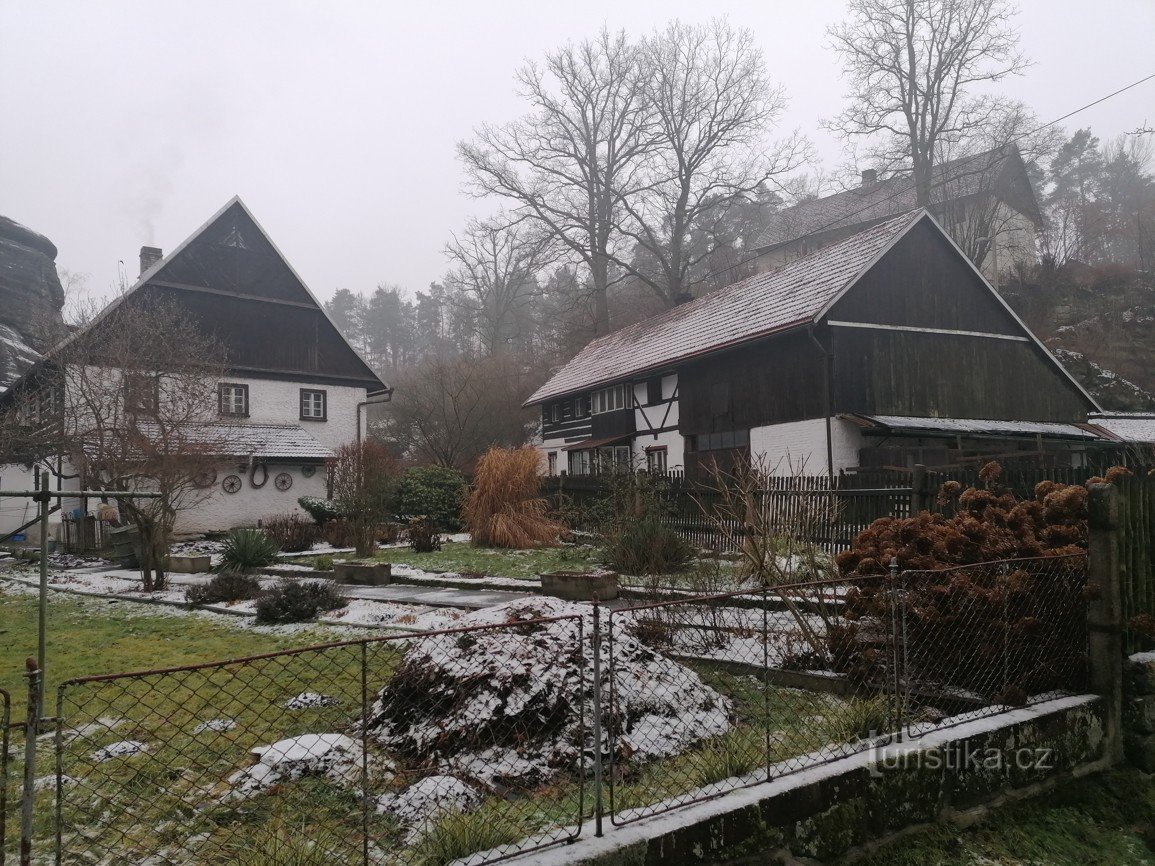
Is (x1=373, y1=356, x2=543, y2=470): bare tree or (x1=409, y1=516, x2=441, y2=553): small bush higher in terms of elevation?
(x1=373, y1=356, x2=543, y2=470): bare tree

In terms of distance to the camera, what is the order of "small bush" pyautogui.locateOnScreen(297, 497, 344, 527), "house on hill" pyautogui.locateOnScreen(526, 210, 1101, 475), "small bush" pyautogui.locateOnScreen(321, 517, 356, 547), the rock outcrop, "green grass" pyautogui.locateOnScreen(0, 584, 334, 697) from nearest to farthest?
"green grass" pyautogui.locateOnScreen(0, 584, 334, 697) < "house on hill" pyautogui.locateOnScreen(526, 210, 1101, 475) < "small bush" pyautogui.locateOnScreen(321, 517, 356, 547) < "small bush" pyautogui.locateOnScreen(297, 497, 344, 527) < the rock outcrop

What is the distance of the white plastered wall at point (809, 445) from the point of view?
17.4 meters

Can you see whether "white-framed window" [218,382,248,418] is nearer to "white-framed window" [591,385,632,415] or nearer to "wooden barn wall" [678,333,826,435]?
"white-framed window" [591,385,632,415]

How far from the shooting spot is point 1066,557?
516 cm

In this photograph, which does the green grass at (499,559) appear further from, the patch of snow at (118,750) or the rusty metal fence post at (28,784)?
the rusty metal fence post at (28,784)

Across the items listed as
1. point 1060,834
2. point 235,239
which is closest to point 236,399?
point 235,239

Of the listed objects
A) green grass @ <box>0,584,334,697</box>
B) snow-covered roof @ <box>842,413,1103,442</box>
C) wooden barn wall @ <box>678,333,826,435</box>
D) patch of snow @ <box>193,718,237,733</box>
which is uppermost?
wooden barn wall @ <box>678,333,826,435</box>

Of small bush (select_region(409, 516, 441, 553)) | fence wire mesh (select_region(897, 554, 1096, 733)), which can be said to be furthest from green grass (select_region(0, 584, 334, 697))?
small bush (select_region(409, 516, 441, 553))

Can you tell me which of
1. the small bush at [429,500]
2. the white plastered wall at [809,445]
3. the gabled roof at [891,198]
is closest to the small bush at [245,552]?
the small bush at [429,500]

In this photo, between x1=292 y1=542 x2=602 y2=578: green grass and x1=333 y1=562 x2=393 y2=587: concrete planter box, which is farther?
x1=292 y1=542 x2=602 y2=578: green grass

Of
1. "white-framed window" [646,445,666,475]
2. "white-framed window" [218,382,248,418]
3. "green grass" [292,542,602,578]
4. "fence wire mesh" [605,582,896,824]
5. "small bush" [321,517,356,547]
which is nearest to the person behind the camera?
"fence wire mesh" [605,582,896,824]

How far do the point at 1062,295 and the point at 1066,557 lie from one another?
103 feet

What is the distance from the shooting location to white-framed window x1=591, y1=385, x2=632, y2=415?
25891 mm

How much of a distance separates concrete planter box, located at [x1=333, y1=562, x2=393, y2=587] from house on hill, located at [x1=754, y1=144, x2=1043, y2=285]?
2277cm
